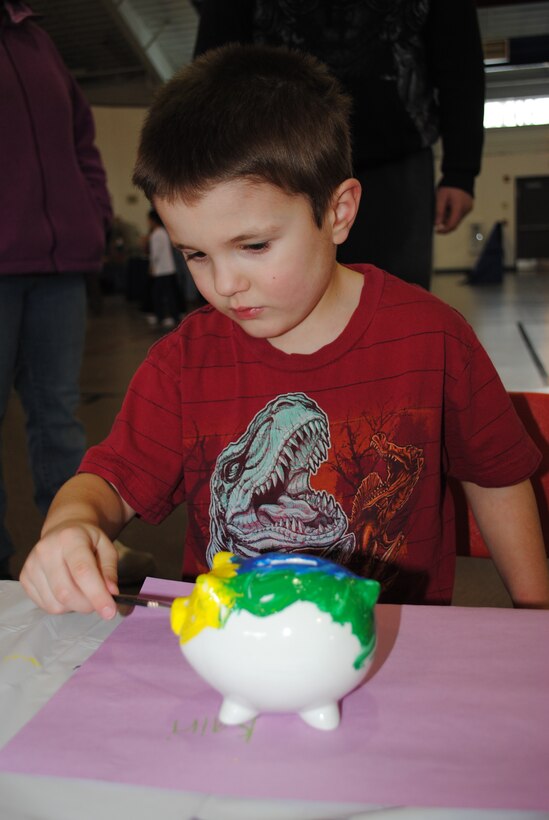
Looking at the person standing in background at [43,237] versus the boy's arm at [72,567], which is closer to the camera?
the boy's arm at [72,567]

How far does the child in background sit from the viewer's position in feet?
23.3

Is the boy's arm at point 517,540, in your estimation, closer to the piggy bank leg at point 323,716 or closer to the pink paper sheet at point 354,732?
the pink paper sheet at point 354,732

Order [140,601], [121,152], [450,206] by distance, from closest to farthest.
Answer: [140,601]
[450,206]
[121,152]

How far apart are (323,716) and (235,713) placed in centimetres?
5

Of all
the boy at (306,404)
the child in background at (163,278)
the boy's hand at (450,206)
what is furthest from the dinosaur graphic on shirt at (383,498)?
the child in background at (163,278)

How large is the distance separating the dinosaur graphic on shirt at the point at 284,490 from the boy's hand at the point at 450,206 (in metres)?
0.80

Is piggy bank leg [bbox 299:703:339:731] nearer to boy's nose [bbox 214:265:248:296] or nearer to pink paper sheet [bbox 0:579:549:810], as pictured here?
pink paper sheet [bbox 0:579:549:810]

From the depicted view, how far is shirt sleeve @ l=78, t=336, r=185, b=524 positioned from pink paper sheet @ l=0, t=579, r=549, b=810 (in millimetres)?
268

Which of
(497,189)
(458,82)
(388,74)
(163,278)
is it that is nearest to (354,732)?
(388,74)

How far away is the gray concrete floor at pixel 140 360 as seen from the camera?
2010 millimetres

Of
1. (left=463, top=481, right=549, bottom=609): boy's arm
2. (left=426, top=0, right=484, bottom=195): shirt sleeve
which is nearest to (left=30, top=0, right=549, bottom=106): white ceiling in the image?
(left=426, top=0, right=484, bottom=195): shirt sleeve

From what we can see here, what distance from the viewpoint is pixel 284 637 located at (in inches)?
17.8

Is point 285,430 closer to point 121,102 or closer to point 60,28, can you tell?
point 60,28

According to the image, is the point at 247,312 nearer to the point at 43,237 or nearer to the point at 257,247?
the point at 257,247
